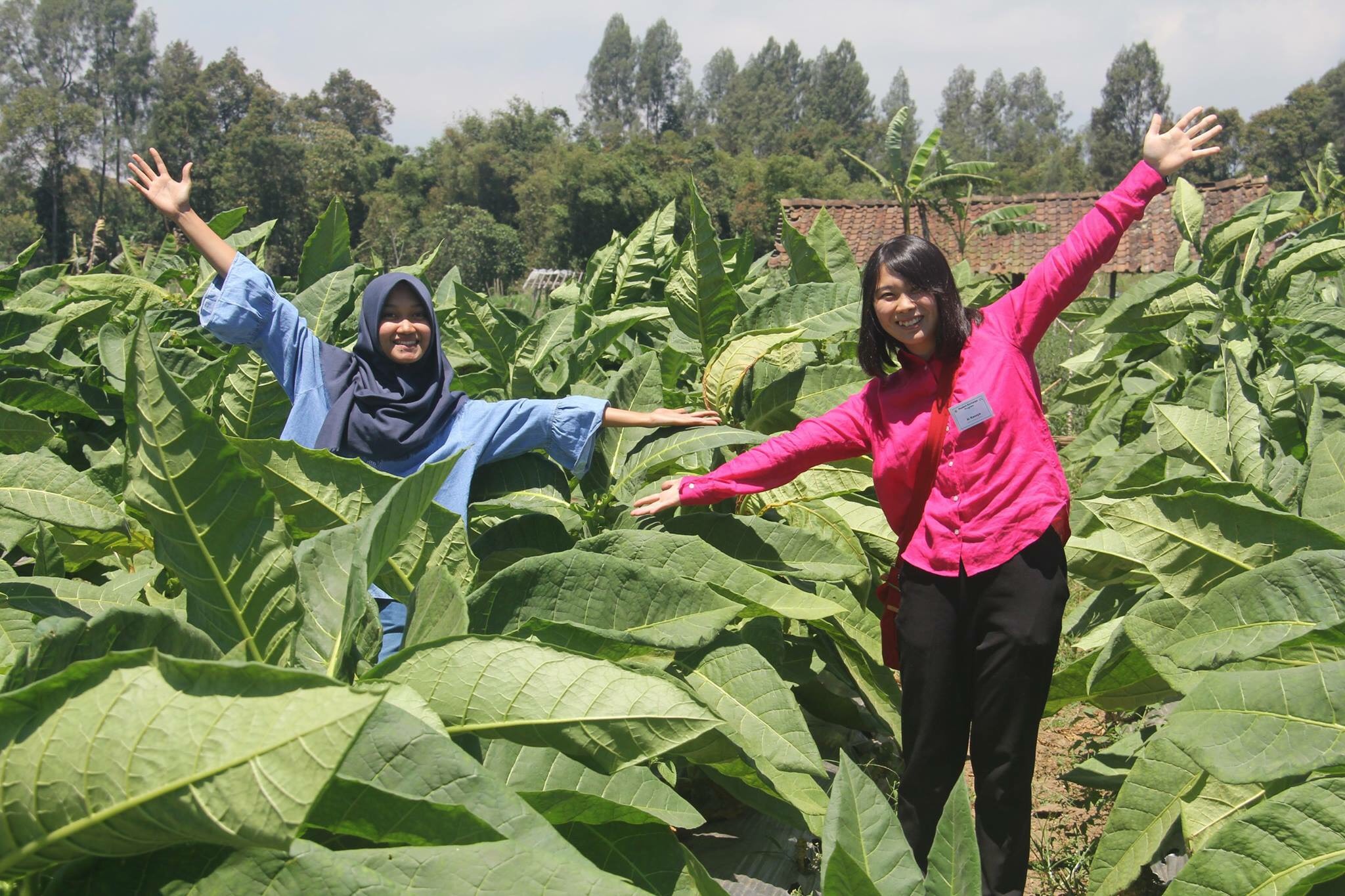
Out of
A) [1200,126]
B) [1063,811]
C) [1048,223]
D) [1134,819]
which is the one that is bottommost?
[1063,811]

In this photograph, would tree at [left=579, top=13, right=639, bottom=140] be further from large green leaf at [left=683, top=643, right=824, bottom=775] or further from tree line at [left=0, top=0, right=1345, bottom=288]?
large green leaf at [left=683, top=643, right=824, bottom=775]

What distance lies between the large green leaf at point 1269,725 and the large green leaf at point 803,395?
1.81 meters

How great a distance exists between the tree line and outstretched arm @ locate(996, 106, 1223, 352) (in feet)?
71.8

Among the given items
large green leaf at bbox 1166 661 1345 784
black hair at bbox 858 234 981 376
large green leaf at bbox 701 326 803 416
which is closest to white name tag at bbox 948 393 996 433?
black hair at bbox 858 234 981 376

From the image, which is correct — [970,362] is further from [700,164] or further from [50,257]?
[700,164]

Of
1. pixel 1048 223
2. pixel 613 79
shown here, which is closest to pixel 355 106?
pixel 613 79

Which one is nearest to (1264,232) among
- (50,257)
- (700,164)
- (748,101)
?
(50,257)

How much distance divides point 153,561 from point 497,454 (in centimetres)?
79

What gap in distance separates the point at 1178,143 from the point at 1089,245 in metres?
0.43

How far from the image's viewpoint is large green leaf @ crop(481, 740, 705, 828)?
1207 mm

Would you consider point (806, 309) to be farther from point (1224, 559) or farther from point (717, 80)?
point (717, 80)

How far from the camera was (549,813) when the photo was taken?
121 cm

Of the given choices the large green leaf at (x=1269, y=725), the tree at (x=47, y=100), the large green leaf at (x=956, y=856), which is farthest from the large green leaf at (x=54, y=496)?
the tree at (x=47, y=100)

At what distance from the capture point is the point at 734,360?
2965 mm
